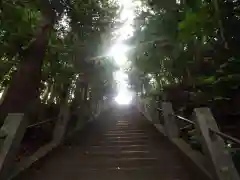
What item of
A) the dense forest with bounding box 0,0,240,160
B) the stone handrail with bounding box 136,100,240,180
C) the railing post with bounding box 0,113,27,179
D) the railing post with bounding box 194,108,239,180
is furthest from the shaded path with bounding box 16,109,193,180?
the dense forest with bounding box 0,0,240,160

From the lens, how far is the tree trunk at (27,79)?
7711 millimetres

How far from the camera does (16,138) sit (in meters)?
5.56

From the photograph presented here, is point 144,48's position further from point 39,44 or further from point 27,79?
point 27,79

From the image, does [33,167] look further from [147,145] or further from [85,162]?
[147,145]

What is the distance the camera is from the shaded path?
19.3 feet

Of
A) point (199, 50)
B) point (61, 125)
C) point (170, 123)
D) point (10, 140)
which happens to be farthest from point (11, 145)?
point (199, 50)

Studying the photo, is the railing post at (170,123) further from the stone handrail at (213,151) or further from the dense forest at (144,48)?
the stone handrail at (213,151)

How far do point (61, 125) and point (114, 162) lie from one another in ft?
9.67

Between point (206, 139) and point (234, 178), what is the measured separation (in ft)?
2.96

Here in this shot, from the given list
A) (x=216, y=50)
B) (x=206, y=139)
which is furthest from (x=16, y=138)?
(x=216, y=50)

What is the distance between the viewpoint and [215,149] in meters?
5.00

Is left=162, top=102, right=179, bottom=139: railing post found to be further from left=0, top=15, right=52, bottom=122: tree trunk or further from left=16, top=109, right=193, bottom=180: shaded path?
left=0, top=15, right=52, bottom=122: tree trunk

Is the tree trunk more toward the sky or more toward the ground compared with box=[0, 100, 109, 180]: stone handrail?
more toward the sky

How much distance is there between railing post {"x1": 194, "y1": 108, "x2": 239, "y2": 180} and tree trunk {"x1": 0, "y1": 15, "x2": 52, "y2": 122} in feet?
13.7
